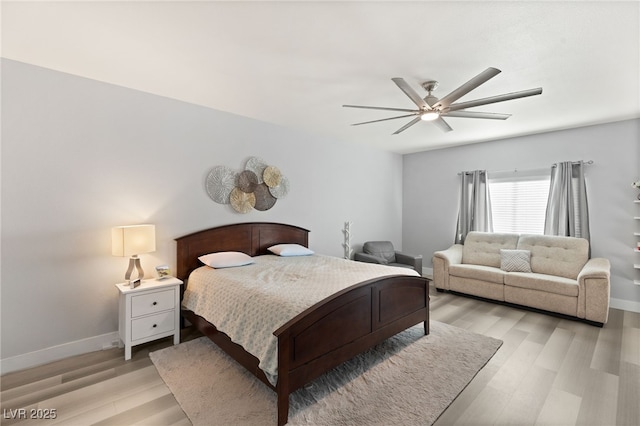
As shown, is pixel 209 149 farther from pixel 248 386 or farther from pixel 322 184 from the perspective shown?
pixel 248 386

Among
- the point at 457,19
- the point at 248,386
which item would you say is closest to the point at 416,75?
the point at 457,19

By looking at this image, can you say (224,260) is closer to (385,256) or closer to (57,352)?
(57,352)

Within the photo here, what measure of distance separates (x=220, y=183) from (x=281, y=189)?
0.91 meters

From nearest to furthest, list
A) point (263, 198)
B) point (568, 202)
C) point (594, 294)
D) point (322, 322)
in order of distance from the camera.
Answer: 1. point (322, 322)
2. point (594, 294)
3. point (263, 198)
4. point (568, 202)

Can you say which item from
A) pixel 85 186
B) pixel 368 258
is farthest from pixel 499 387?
pixel 85 186

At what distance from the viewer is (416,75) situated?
101 inches

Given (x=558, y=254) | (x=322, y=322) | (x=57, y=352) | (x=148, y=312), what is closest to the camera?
(x=322, y=322)

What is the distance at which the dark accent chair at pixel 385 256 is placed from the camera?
4.82 meters

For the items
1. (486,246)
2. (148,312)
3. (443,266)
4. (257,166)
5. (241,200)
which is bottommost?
(148,312)

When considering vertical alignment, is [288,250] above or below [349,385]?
above

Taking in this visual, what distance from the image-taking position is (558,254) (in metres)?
4.12

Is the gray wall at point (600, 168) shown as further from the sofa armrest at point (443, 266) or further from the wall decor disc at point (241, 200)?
the wall decor disc at point (241, 200)

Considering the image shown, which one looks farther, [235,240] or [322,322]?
[235,240]

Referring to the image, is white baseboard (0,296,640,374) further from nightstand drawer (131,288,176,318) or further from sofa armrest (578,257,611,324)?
sofa armrest (578,257,611,324)
